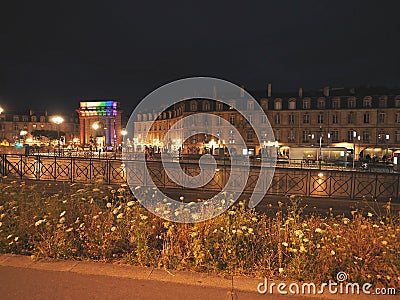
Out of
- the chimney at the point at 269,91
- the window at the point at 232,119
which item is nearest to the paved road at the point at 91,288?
the window at the point at 232,119

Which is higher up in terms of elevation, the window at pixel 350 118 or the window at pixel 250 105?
the window at pixel 250 105

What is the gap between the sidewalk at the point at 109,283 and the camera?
360 cm

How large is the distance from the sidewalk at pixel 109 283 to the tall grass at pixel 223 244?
0.30m

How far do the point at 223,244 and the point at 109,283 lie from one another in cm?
160

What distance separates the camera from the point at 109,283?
3838mm

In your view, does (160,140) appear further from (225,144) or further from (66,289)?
(66,289)

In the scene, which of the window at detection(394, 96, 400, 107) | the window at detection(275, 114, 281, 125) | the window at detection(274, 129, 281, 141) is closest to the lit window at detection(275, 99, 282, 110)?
the window at detection(275, 114, 281, 125)

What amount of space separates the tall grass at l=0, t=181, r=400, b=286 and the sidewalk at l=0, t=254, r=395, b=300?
30 cm

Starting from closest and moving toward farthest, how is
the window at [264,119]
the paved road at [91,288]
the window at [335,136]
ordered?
the paved road at [91,288] → the window at [335,136] → the window at [264,119]

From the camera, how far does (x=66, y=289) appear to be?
12.2 ft

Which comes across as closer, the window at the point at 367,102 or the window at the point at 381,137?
the window at the point at 381,137

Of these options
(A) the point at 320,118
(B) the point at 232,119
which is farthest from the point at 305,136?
(B) the point at 232,119

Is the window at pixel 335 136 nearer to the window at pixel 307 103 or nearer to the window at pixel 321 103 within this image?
the window at pixel 321 103

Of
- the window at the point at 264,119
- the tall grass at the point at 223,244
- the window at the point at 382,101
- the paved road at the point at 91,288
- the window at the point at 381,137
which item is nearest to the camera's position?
the paved road at the point at 91,288
